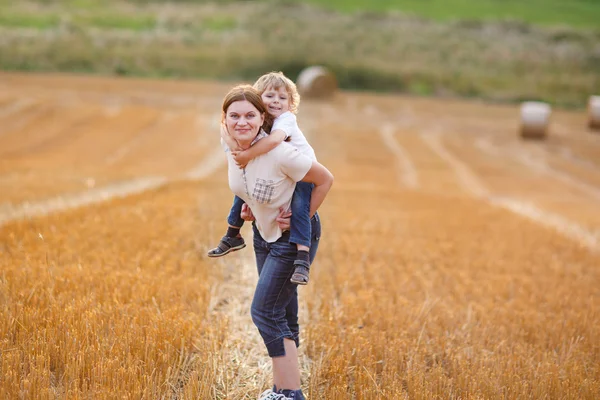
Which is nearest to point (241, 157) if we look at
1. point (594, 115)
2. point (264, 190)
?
point (264, 190)

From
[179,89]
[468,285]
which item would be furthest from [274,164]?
[179,89]

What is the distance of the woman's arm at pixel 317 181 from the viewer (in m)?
3.30

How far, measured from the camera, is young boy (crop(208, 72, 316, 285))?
3207mm

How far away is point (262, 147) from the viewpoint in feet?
10.6

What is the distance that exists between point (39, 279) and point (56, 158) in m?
14.3

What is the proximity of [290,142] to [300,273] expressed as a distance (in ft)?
2.29

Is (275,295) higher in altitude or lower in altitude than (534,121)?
higher

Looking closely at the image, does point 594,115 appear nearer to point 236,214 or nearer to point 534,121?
point 534,121

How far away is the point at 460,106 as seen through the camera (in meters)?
28.5

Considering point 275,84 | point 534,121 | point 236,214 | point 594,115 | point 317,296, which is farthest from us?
point 594,115

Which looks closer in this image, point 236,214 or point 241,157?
point 241,157

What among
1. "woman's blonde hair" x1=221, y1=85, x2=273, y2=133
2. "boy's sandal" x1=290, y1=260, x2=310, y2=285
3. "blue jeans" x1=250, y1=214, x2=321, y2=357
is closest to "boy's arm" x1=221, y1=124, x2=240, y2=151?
"woman's blonde hair" x1=221, y1=85, x2=273, y2=133

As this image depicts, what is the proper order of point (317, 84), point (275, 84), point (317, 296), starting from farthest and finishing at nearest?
point (317, 84) → point (317, 296) → point (275, 84)

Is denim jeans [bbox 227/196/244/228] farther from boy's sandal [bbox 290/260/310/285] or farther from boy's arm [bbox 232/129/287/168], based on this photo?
boy's sandal [bbox 290/260/310/285]
